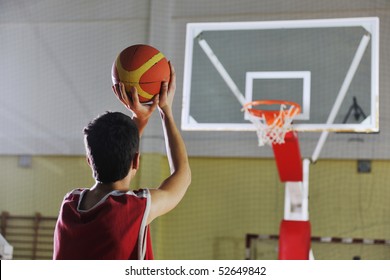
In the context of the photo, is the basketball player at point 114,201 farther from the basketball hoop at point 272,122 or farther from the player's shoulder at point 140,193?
the basketball hoop at point 272,122

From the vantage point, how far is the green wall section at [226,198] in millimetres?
4559

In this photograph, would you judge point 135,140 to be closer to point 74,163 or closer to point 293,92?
point 293,92

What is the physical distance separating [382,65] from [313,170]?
92cm

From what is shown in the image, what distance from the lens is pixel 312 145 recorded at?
4578 millimetres

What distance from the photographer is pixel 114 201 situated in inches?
48.5

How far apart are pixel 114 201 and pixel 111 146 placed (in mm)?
118

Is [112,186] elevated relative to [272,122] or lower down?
lower down

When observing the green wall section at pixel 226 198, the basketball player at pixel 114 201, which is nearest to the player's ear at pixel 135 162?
the basketball player at pixel 114 201

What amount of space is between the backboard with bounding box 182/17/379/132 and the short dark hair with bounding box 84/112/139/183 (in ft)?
7.37

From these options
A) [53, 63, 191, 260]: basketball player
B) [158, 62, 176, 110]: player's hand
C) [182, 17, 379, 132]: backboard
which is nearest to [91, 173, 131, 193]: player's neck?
[53, 63, 191, 260]: basketball player

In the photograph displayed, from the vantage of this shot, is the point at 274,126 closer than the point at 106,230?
No

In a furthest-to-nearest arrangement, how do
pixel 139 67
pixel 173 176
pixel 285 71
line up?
pixel 285 71, pixel 139 67, pixel 173 176

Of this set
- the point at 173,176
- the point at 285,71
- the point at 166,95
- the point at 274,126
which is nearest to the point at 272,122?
the point at 274,126

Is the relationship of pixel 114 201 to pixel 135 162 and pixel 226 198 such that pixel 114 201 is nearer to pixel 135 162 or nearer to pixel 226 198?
pixel 135 162
